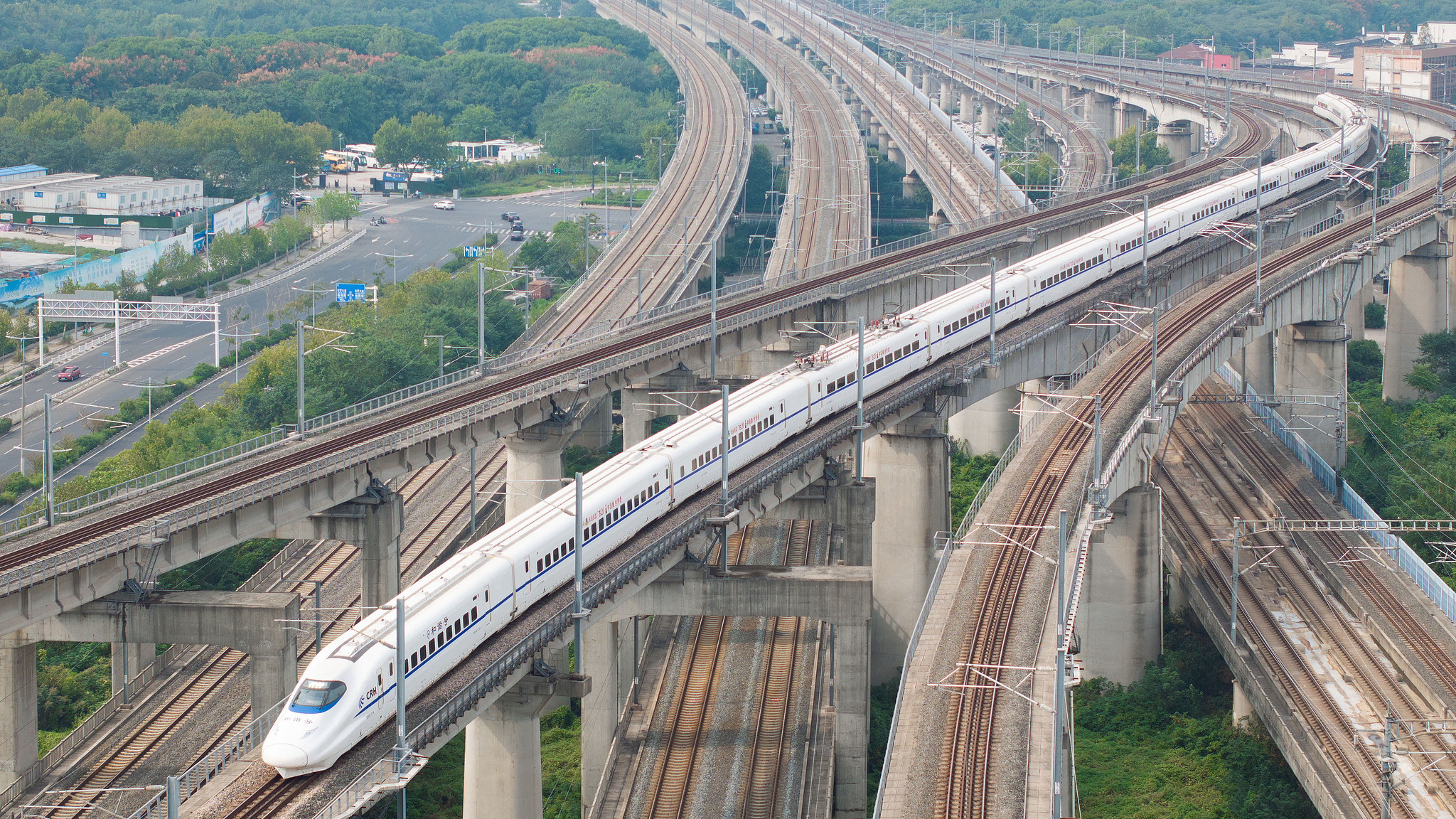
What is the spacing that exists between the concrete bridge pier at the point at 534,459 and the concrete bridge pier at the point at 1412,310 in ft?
225

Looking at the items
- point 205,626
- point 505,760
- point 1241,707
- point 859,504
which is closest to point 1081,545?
point 859,504

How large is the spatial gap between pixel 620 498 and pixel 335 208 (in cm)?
12254

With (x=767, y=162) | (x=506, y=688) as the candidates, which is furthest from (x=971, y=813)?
(x=767, y=162)

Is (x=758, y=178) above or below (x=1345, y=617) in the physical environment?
above

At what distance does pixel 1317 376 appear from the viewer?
344ft

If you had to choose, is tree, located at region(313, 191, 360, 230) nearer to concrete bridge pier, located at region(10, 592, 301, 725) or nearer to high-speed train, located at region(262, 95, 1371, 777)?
high-speed train, located at region(262, 95, 1371, 777)

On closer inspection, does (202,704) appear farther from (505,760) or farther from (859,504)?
(859,504)

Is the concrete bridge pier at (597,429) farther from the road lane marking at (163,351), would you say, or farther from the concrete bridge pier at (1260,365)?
the concrete bridge pier at (1260,365)

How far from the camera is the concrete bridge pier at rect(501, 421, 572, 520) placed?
76.4m

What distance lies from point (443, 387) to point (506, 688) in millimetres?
31279

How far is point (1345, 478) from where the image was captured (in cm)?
9944

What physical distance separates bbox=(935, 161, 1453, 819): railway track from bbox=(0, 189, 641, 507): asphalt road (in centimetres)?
6001

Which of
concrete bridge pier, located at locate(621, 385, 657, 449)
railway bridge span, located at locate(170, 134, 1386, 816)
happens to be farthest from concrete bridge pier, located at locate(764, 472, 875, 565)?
concrete bridge pier, located at locate(621, 385, 657, 449)

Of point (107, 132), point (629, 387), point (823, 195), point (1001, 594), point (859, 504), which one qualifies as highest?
point (107, 132)
